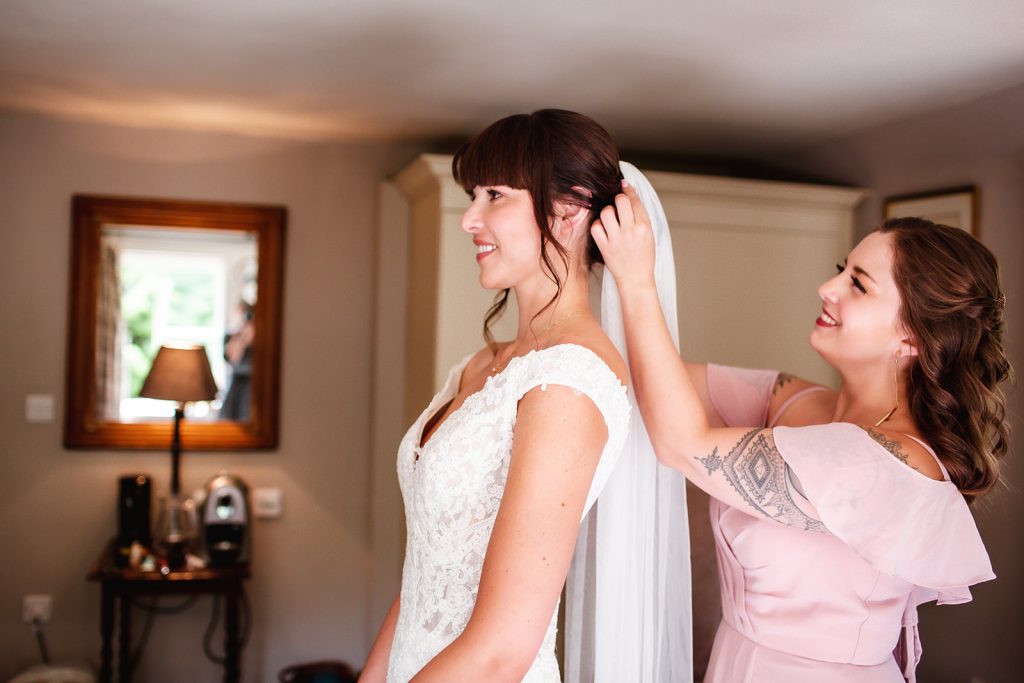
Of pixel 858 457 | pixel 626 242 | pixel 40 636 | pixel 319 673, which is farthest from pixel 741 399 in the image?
pixel 40 636

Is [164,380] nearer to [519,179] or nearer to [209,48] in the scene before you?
[209,48]

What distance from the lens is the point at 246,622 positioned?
12.8ft

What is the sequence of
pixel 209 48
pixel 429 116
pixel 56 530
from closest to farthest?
pixel 209 48
pixel 429 116
pixel 56 530

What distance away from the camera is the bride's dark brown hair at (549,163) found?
1376mm

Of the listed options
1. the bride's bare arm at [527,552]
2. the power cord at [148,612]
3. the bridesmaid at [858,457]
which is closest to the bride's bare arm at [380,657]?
the bride's bare arm at [527,552]

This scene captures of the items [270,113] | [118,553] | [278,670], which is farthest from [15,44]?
[278,670]

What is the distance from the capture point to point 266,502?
393cm

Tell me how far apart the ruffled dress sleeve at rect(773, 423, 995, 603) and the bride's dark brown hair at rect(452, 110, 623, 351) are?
0.49m

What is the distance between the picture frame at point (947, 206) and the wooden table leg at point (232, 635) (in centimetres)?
279

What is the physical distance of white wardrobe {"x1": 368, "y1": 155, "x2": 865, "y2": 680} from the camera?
11.1 feet

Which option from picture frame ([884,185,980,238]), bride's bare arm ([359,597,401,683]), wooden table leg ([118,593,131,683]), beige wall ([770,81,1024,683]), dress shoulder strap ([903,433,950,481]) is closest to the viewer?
dress shoulder strap ([903,433,950,481])

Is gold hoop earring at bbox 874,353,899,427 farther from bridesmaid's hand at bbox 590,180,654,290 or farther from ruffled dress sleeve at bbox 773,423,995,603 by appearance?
bridesmaid's hand at bbox 590,180,654,290

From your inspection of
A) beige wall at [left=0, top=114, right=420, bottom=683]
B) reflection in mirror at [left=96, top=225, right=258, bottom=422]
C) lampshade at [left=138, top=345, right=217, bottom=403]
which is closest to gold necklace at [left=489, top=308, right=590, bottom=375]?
lampshade at [left=138, top=345, right=217, bottom=403]

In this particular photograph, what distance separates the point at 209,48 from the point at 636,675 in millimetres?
2118
